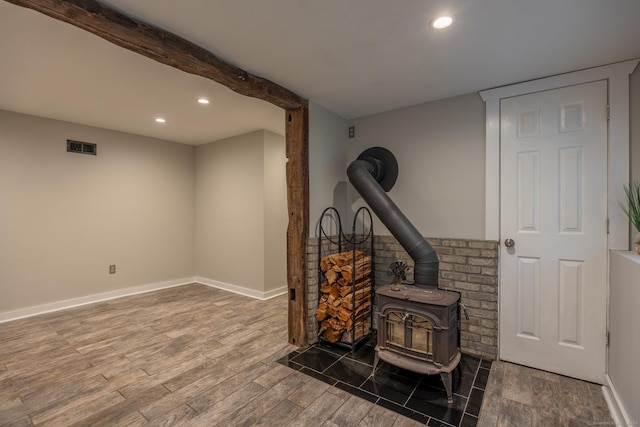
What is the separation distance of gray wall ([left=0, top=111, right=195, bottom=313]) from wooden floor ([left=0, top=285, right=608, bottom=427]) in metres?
0.63

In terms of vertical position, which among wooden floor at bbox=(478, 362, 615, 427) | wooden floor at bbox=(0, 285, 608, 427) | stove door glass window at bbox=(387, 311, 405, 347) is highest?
stove door glass window at bbox=(387, 311, 405, 347)

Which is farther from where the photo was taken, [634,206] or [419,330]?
[419,330]

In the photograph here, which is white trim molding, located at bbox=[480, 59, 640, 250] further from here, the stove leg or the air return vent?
the air return vent

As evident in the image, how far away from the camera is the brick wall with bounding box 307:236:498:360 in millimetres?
2621

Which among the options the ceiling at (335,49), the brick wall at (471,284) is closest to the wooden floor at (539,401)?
the brick wall at (471,284)

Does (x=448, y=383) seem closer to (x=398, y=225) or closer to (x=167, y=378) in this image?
(x=398, y=225)

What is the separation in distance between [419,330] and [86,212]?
4.53 metres

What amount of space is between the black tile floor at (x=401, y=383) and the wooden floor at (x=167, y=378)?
78mm

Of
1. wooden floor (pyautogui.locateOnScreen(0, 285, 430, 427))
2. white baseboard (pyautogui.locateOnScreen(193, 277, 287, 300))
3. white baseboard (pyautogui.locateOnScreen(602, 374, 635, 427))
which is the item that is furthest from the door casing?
white baseboard (pyautogui.locateOnScreen(193, 277, 287, 300))

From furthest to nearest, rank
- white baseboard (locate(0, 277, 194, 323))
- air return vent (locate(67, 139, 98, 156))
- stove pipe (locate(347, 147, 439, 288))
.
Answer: air return vent (locate(67, 139, 98, 156)) < white baseboard (locate(0, 277, 194, 323)) < stove pipe (locate(347, 147, 439, 288))

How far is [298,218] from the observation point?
2.86 metres

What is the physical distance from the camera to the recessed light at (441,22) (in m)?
1.71

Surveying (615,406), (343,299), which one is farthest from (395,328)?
(615,406)

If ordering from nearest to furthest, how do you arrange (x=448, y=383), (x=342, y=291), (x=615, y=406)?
1. (x=615, y=406)
2. (x=448, y=383)
3. (x=342, y=291)
